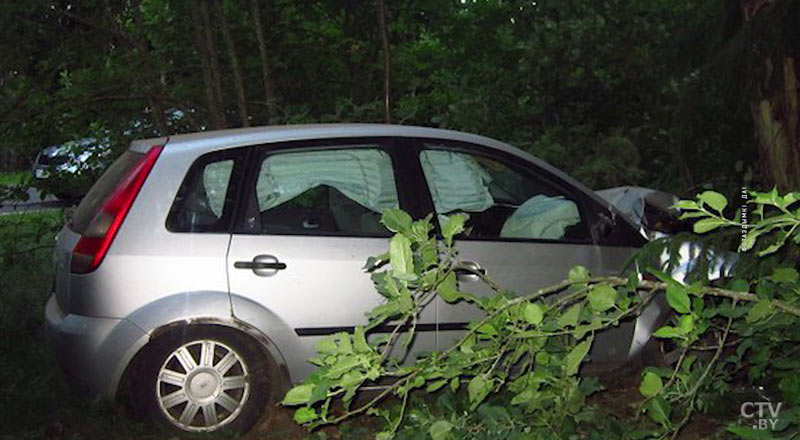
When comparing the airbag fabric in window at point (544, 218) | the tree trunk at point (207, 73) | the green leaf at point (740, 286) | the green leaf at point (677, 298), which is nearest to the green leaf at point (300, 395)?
the green leaf at point (677, 298)

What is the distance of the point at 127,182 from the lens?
5.73m

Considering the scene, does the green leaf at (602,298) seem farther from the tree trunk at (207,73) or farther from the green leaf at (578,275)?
the tree trunk at (207,73)

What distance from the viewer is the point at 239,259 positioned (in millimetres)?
5625

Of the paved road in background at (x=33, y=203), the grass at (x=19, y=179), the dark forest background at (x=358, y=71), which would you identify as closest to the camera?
the grass at (x=19, y=179)

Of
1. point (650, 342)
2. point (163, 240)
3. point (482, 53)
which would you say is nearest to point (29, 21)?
point (482, 53)

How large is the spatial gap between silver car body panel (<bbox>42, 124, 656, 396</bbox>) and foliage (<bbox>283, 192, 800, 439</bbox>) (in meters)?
2.80

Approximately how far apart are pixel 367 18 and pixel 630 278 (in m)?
9.88

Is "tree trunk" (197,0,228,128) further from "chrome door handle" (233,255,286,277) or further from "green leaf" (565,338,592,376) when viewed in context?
"green leaf" (565,338,592,376)

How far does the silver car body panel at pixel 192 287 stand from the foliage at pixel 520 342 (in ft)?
9.20

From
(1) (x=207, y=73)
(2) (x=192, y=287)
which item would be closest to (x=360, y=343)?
(2) (x=192, y=287)

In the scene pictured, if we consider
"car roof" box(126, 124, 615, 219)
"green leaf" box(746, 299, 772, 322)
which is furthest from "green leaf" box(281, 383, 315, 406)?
"car roof" box(126, 124, 615, 219)

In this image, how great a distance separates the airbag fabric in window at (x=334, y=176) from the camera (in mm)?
5871

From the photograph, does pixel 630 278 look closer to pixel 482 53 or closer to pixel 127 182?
pixel 127 182

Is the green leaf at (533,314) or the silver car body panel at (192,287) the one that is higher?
the green leaf at (533,314)
